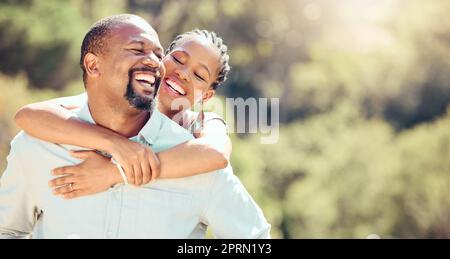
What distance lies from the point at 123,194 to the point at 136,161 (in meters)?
0.10

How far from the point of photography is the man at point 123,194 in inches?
80.8

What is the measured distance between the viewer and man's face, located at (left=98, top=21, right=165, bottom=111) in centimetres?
212

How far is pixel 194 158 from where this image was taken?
2.14m

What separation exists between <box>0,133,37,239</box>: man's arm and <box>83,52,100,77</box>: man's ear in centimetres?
26

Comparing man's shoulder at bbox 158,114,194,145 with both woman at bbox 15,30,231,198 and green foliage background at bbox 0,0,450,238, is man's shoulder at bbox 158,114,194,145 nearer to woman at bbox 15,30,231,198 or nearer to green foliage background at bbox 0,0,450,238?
woman at bbox 15,30,231,198

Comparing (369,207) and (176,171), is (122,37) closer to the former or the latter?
(176,171)

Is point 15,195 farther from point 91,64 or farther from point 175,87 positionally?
point 175,87

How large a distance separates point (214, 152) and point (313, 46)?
637 inches

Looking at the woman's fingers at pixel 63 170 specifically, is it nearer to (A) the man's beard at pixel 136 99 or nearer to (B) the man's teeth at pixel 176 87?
(A) the man's beard at pixel 136 99

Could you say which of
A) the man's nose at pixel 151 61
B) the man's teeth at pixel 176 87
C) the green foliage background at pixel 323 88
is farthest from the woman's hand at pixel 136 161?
the green foliage background at pixel 323 88

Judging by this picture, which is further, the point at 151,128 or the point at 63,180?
the point at 151,128

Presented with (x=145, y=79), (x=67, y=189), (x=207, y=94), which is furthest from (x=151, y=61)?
(x=207, y=94)

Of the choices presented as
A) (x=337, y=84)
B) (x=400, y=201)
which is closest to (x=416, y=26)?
(x=337, y=84)

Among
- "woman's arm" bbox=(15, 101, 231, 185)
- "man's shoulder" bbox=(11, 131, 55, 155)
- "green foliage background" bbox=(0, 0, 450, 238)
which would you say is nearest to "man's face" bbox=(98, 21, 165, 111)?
"woman's arm" bbox=(15, 101, 231, 185)
